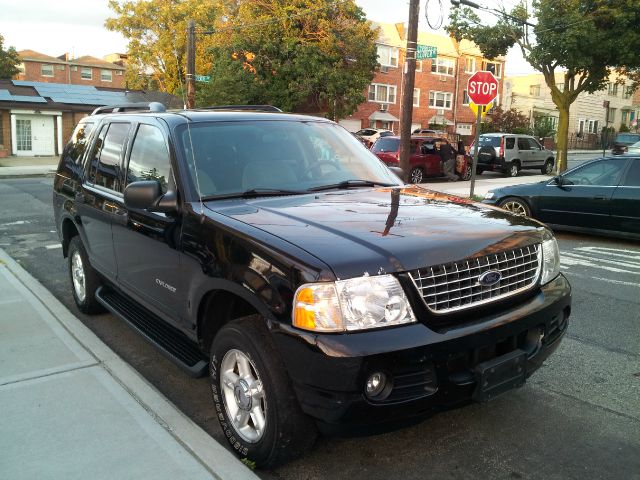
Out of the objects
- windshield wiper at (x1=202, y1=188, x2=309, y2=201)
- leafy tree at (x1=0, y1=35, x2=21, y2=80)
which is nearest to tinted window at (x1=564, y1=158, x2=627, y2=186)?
windshield wiper at (x1=202, y1=188, x2=309, y2=201)

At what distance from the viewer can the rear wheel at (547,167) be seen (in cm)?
2667

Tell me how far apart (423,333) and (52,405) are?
2293 millimetres

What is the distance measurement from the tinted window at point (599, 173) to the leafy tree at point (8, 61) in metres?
51.1

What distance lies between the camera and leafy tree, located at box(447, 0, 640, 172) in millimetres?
21594

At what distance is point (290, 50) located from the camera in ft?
108

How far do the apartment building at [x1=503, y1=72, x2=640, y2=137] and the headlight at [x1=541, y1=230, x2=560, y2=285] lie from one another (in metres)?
55.3

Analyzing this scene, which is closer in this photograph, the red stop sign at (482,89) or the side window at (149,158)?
the side window at (149,158)

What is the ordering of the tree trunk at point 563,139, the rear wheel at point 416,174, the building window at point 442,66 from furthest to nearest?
1. the building window at point 442,66
2. the tree trunk at point 563,139
3. the rear wheel at point 416,174

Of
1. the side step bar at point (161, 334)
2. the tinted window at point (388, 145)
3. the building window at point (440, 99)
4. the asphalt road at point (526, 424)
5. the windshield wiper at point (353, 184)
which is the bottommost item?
the asphalt road at point (526, 424)

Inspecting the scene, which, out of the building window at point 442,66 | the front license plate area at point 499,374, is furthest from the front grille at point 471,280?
the building window at point 442,66

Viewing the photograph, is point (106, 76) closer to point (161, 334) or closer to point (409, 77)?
point (409, 77)

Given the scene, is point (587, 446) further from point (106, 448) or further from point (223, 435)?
point (106, 448)

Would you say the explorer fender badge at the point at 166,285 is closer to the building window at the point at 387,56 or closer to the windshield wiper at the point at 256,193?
the windshield wiper at the point at 256,193

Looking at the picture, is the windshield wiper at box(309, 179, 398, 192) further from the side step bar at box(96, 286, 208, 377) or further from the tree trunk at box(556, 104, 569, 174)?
the tree trunk at box(556, 104, 569, 174)
